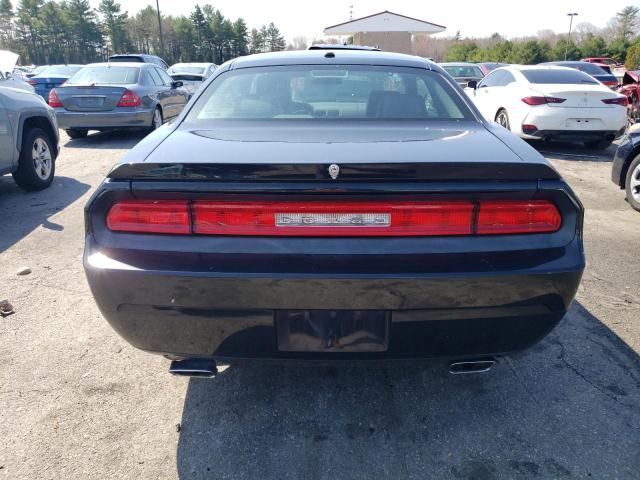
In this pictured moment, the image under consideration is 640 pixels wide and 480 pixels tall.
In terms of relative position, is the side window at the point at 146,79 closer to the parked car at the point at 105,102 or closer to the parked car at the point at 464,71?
the parked car at the point at 105,102

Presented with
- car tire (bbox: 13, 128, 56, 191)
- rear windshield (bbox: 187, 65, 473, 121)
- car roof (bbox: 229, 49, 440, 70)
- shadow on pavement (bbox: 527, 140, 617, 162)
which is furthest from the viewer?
shadow on pavement (bbox: 527, 140, 617, 162)

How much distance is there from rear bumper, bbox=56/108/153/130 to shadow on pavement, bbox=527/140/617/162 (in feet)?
24.8

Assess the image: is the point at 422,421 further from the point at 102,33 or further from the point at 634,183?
the point at 102,33

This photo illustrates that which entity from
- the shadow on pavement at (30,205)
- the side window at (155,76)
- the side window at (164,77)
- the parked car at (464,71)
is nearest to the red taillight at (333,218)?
the shadow on pavement at (30,205)

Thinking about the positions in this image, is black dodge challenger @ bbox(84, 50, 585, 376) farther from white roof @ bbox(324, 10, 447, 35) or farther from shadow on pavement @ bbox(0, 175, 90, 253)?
white roof @ bbox(324, 10, 447, 35)

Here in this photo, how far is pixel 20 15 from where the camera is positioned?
70.8 meters

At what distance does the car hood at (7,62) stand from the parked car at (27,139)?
0.30m

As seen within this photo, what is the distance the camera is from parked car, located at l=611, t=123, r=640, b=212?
18.1 ft

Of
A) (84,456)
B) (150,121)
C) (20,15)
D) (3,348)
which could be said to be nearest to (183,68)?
(150,121)

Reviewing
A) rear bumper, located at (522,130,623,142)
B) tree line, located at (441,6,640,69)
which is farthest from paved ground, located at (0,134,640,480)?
tree line, located at (441,6,640,69)

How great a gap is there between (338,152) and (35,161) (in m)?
5.66

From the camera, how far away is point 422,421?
2338 mm

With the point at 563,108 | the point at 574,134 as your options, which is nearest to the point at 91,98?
the point at 563,108

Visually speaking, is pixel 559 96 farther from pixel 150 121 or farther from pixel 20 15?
pixel 20 15
